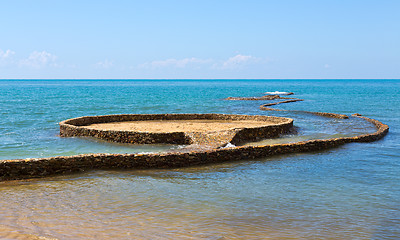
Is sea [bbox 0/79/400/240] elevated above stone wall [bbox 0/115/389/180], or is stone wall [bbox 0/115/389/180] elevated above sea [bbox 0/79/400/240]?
stone wall [bbox 0/115/389/180]

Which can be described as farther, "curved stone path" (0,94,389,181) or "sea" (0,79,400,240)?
"curved stone path" (0,94,389,181)

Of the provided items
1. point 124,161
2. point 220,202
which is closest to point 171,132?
point 124,161

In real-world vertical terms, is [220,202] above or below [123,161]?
below

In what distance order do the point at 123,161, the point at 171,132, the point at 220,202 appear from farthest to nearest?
the point at 171,132
the point at 123,161
the point at 220,202

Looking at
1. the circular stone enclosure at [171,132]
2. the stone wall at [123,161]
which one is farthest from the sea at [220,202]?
the circular stone enclosure at [171,132]

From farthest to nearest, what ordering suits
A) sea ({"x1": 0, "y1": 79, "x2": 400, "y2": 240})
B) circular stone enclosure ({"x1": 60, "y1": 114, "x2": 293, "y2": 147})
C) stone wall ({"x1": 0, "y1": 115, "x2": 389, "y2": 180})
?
circular stone enclosure ({"x1": 60, "y1": 114, "x2": 293, "y2": 147}), stone wall ({"x1": 0, "y1": 115, "x2": 389, "y2": 180}), sea ({"x1": 0, "y1": 79, "x2": 400, "y2": 240})

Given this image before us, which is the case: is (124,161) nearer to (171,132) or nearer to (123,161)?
(123,161)

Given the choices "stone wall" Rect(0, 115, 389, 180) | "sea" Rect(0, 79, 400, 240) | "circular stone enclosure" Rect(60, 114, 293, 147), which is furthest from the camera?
"circular stone enclosure" Rect(60, 114, 293, 147)

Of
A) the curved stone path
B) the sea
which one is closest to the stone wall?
the curved stone path

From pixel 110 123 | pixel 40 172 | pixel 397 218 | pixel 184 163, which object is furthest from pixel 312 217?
pixel 110 123

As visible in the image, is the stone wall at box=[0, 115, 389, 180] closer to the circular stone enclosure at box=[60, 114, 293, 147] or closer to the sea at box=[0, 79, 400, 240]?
the sea at box=[0, 79, 400, 240]

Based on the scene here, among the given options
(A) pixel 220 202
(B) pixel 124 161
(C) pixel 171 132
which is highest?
(C) pixel 171 132

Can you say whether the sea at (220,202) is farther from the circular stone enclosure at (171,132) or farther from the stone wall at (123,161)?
the circular stone enclosure at (171,132)

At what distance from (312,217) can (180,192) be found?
11.6 feet
